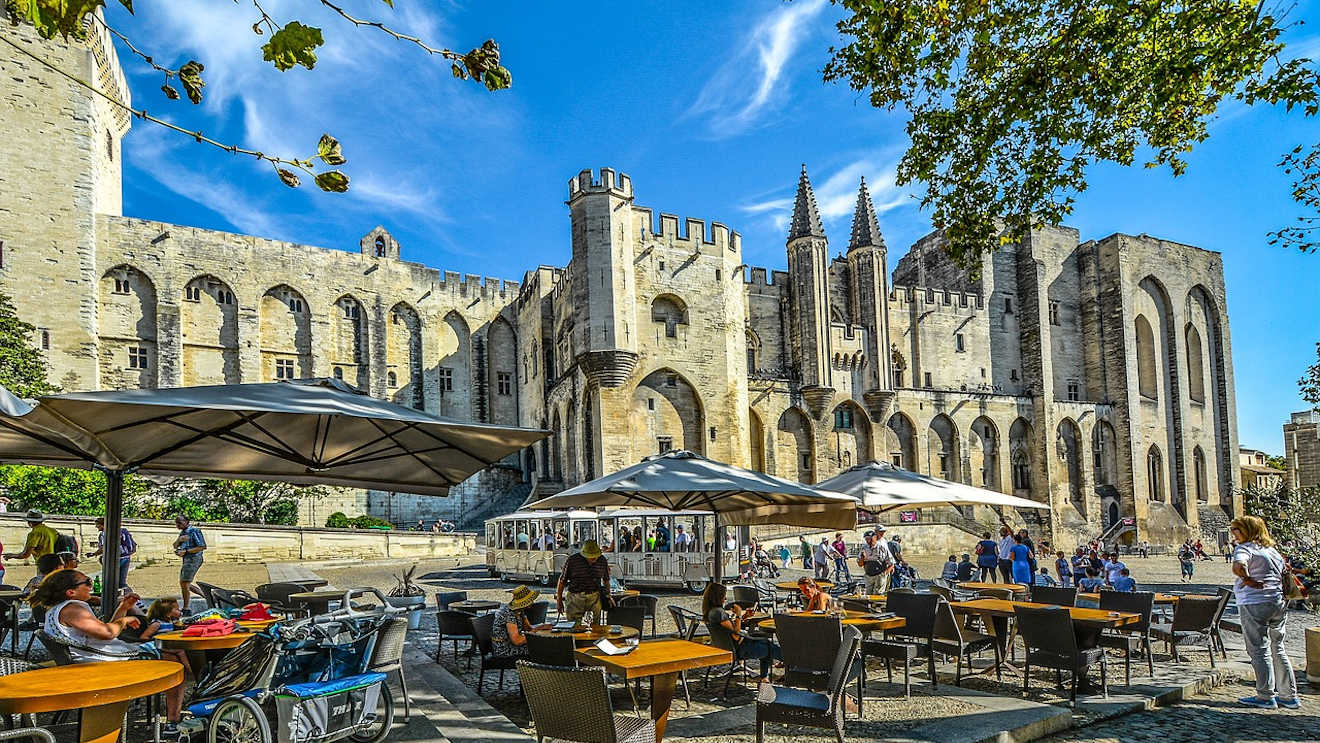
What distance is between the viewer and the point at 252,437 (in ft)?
21.5

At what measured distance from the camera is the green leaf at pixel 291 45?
2697 millimetres

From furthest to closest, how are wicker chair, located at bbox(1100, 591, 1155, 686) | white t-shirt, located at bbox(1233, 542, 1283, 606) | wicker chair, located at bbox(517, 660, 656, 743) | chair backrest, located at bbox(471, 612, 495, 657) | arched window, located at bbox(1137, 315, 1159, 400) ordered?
arched window, located at bbox(1137, 315, 1159, 400) → wicker chair, located at bbox(1100, 591, 1155, 686) → chair backrest, located at bbox(471, 612, 495, 657) → white t-shirt, located at bbox(1233, 542, 1283, 606) → wicker chair, located at bbox(517, 660, 656, 743)

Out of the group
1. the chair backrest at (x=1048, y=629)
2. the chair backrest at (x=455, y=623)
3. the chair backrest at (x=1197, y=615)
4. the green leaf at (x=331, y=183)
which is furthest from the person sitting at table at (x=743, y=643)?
the green leaf at (x=331, y=183)

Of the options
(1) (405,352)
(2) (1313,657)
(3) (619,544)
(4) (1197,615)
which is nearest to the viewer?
(2) (1313,657)

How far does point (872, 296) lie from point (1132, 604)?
32.5 meters

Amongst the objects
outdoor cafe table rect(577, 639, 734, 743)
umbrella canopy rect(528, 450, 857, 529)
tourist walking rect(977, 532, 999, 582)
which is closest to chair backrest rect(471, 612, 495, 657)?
outdoor cafe table rect(577, 639, 734, 743)

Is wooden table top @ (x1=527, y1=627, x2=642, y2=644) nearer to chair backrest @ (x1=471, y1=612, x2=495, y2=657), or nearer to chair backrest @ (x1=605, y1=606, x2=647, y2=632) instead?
chair backrest @ (x1=471, y1=612, x2=495, y2=657)

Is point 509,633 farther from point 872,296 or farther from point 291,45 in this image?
point 872,296

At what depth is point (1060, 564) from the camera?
51.9 feet

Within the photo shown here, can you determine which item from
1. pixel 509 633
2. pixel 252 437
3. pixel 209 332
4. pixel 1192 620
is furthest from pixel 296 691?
pixel 209 332

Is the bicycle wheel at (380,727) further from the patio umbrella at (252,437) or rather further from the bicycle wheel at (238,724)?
the patio umbrella at (252,437)

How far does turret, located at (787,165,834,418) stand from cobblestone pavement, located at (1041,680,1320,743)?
29.9m

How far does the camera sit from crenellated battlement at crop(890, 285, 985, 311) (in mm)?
43844

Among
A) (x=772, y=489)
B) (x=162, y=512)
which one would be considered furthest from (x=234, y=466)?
(x=162, y=512)
